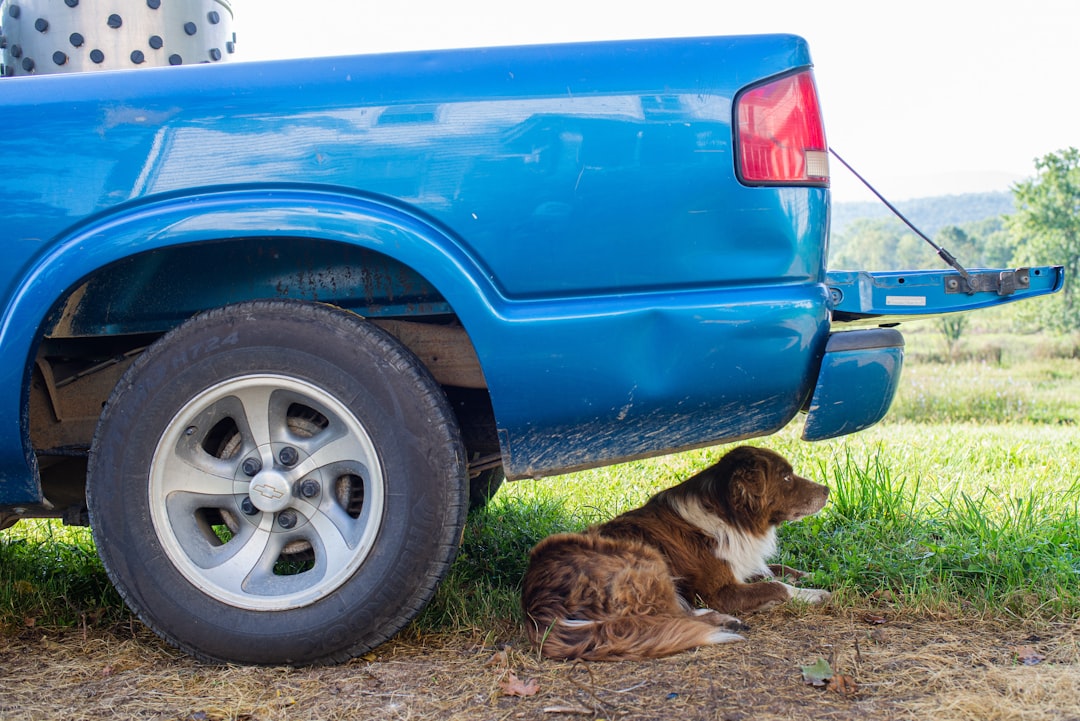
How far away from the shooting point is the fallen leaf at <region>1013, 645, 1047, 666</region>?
272cm

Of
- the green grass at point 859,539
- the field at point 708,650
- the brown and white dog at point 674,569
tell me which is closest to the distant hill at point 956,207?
the green grass at point 859,539

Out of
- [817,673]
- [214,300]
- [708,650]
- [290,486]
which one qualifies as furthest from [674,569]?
[214,300]

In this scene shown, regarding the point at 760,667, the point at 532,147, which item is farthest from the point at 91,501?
the point at 760,667

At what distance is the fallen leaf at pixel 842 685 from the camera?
2.47 metres

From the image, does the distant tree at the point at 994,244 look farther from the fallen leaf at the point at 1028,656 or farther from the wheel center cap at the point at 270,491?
the wheel center cap at the point at 270,491

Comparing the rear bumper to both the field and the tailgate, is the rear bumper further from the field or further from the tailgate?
the field

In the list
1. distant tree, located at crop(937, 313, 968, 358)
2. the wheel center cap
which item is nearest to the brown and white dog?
the wheel center cap

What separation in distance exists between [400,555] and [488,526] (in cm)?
160

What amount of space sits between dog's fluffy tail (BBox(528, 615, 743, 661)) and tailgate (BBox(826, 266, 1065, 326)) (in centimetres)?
118

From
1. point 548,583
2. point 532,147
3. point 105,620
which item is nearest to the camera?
point 532,147

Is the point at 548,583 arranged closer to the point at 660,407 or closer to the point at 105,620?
the point at 660,407

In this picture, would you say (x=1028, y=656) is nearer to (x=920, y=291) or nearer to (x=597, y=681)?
(x=920, y=291)

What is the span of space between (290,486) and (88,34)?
201cm

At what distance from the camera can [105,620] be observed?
130 inches
